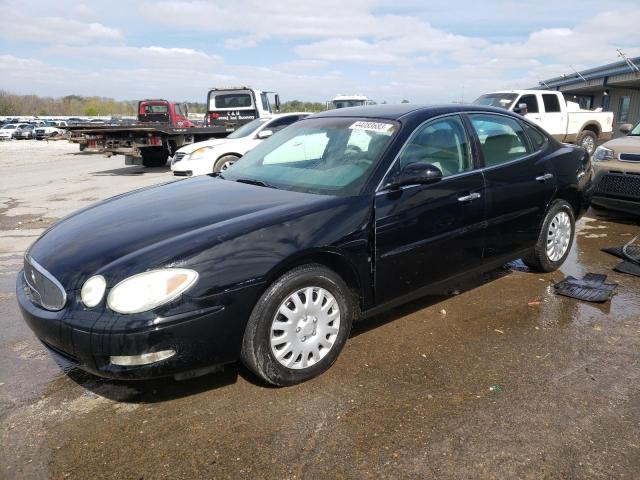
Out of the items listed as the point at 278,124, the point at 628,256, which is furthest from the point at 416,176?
the point at 278,124

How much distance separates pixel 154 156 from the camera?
15.7 m

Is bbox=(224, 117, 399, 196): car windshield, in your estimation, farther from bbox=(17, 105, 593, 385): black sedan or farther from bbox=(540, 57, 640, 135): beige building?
bbox=(540, 57, 640, 135): beige building

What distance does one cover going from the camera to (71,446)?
2584 mm

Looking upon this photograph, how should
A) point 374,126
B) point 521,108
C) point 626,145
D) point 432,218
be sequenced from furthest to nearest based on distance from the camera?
point 521,108 < point 626,145 < point 374,126 < point 432,218

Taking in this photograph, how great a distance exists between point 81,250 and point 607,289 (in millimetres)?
4213

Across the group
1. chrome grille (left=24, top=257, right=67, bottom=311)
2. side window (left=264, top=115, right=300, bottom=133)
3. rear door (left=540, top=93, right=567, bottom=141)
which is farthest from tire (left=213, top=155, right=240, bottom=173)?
rear door (left=540, top=93, right=567, bottom=141)

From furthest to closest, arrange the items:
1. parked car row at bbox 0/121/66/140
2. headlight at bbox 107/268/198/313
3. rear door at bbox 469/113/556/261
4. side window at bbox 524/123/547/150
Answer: parked car row at bbox 0/121/66/140, side window at bbox 524/123/547/150, rear door at bbox 469/113/556/261, headlight at bbox 107/268/198/313

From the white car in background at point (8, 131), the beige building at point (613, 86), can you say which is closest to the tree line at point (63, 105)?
the white car in background at point (8, 131)

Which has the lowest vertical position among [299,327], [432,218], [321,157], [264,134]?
[299,327]

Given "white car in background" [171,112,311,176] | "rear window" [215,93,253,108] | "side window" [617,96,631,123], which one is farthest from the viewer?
"side window" [617,96,631,123]

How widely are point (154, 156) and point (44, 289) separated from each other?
13659mm

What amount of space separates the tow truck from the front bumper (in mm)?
11673

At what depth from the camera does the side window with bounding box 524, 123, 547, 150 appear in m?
4.70

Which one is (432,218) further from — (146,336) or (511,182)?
(146,336)
